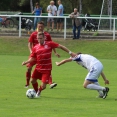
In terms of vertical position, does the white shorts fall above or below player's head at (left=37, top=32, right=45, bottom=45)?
below

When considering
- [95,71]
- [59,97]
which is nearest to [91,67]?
[95,71]

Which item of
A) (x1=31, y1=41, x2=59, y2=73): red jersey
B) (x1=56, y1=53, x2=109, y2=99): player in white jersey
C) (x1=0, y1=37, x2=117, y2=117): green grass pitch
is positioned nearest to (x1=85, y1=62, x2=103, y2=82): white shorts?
(x1=56, y1=53, x2=109, y2=99): player in white jersey

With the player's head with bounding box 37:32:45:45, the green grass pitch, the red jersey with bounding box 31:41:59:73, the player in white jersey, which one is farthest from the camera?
the red jersey with bounding box 31:41:59:73

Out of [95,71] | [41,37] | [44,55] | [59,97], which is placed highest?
[41,37]

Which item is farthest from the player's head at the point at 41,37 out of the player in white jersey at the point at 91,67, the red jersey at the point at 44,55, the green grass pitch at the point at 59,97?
the green grass pitch at the point at 59,97

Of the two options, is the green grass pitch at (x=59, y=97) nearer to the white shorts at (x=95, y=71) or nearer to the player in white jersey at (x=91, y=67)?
the player in white jersey at (x=91, y=67)

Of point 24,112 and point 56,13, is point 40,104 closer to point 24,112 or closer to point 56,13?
point 24,112

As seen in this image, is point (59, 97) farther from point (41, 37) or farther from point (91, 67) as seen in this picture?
point (41, 37)

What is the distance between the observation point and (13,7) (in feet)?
259

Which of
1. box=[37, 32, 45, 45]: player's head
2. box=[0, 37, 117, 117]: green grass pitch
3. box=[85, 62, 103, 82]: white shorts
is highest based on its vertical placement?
box=[37, 32, 45, 45]: player's head

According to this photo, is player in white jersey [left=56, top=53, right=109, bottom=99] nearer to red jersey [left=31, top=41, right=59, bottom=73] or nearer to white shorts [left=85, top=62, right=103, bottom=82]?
white shorts [left=85, top=62, right=103, bottom=82]

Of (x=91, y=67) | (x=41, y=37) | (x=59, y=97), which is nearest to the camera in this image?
(x=91, y=67)

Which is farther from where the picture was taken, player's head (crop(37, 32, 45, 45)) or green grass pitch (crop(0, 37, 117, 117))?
player's head (crop(37, 32, 45, 45))

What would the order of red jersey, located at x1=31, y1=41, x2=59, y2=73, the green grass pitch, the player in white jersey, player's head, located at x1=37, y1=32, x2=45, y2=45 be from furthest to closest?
red jersey, located at x1=31, y1=41, x2=59, y2=73 → player's head, located at x1=37, y1=32, x2=45, y2=45 → the player in white jersey → the green grass pitch
